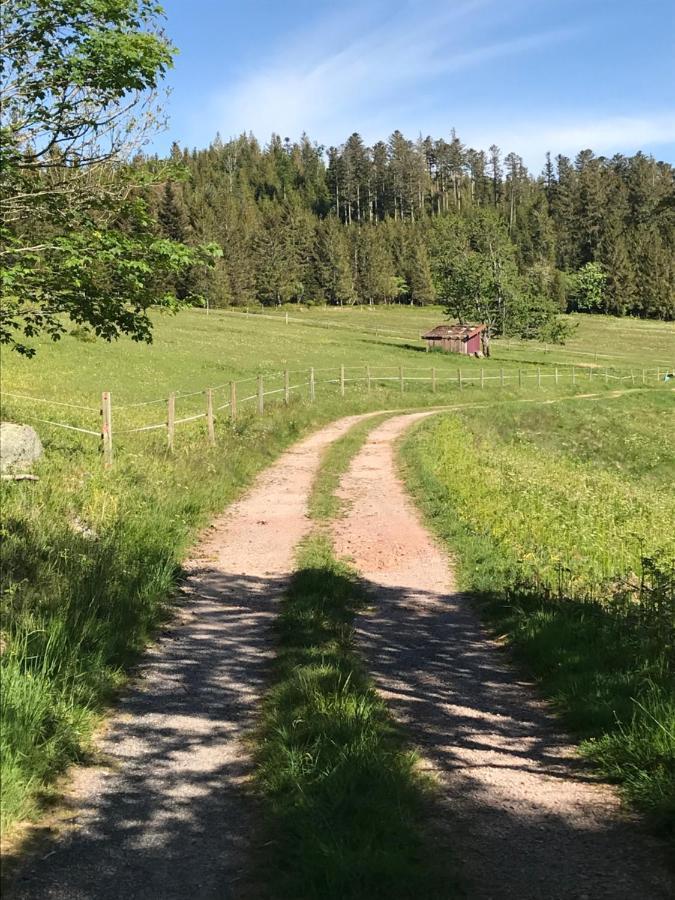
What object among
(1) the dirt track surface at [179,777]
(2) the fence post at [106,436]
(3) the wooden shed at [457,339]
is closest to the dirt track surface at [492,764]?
(1) the dirt track surface at [179,777]

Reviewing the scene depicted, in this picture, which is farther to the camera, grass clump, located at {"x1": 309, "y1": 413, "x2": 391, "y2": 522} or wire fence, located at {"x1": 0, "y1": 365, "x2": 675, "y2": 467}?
wire fence, located at {"x1": 0, "y1": 365, "x2": 675, "y2": 467}

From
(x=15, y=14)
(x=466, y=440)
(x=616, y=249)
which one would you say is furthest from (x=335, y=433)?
(x=616, y=249)

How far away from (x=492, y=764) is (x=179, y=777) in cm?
222

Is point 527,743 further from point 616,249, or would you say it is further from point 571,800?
point 616,249

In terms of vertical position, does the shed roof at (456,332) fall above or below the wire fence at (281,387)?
above

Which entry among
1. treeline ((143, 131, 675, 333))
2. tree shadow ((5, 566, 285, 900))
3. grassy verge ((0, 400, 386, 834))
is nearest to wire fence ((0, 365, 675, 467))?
grassy verge ((0, 400, 386, 834))

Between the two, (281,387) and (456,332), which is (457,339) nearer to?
(456,332)

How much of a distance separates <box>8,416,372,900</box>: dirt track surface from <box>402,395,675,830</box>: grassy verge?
263 centimetres

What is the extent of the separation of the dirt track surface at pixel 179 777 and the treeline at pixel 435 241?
6730 centimetres

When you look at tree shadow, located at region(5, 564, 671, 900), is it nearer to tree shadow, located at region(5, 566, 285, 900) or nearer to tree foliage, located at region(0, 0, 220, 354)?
tree shadow, located at region(5, 566, 285, 900)

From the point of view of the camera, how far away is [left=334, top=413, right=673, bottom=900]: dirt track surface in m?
3.96

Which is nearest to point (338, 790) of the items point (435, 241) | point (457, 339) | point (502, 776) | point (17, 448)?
point (502, 776)

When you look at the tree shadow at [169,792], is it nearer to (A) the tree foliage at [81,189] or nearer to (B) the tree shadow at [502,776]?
(B) the tree shadow at [502,776]

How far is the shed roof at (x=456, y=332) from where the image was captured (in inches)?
2864
